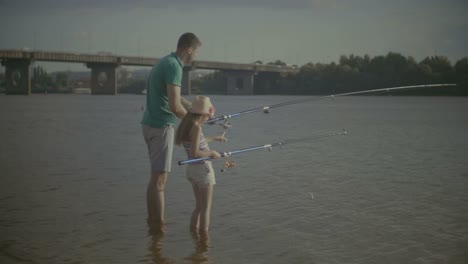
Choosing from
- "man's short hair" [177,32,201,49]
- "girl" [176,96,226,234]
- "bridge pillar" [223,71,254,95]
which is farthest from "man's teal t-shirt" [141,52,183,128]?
"bridge pillar" [223,71,254,95]

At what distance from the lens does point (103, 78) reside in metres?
116

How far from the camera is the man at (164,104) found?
6.87 metres

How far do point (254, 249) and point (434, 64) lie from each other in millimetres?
111661

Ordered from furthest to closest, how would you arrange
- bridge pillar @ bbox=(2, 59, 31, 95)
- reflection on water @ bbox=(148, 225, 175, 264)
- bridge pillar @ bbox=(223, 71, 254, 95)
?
bridge pillar @ bbox=(223, 71, 254, 95) < bridge pillar @ bbox=(2, 59, 31, 95) < reflection on water @ bbox=(148, 225, 175, 264)

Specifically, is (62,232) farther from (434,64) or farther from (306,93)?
(306,93)

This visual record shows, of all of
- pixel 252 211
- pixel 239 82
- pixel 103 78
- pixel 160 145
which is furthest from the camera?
pixel 239 82

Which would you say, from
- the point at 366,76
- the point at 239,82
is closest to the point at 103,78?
the point at 239,82

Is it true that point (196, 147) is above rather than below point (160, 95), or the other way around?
below

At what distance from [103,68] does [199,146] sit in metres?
106

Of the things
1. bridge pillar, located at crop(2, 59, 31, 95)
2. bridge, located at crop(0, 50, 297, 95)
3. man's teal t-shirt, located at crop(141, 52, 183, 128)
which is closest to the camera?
man's teal t-shirt, located at crop(141, 52, 183, 128)

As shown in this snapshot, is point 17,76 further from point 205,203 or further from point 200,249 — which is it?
point 200,249

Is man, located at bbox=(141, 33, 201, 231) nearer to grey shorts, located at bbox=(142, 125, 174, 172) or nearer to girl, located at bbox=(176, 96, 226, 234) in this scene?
grey shorts, located at bbox=(142, 125, 174, 172)

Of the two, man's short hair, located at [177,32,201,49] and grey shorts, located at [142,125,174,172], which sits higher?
man's short hair, located at [177,32,201,49]

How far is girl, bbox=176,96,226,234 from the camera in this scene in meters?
6.59
